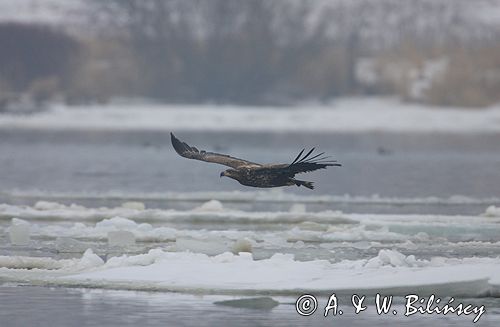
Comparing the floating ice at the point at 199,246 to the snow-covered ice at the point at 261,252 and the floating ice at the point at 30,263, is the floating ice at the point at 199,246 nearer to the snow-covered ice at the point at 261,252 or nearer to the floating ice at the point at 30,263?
the snow-covered ice at the point at 261,252

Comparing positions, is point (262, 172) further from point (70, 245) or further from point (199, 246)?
point (70, 245)

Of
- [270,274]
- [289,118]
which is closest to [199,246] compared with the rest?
[270,274]

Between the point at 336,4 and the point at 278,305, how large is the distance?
154ft

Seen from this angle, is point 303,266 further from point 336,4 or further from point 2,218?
point 336,4

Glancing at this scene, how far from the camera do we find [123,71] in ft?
161

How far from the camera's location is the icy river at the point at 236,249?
11.8 metres

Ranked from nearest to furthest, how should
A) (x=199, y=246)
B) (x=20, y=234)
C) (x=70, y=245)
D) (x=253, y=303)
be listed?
(x=253, y=303) < (x=199, y=246) < (x=70, y=245) < (x=20, y=234)

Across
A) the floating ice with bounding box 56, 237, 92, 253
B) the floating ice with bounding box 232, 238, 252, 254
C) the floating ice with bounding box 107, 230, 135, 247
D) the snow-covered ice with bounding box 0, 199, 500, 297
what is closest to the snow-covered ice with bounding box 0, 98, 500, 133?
the snow-covered ice with bounding box 0, 199, 500, 297

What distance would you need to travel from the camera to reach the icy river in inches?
464

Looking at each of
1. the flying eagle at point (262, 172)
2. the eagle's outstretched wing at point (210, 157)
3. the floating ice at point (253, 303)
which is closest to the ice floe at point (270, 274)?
the floating ice at point (253, 303)

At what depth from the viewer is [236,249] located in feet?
46.7

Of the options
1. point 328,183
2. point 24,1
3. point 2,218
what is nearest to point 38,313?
point 2,218

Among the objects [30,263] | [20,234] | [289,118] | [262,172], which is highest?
[289,118]

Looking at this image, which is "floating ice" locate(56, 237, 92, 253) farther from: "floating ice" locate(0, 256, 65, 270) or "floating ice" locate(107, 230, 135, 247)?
"floating ice" locate(0, 256, 65, 270)
